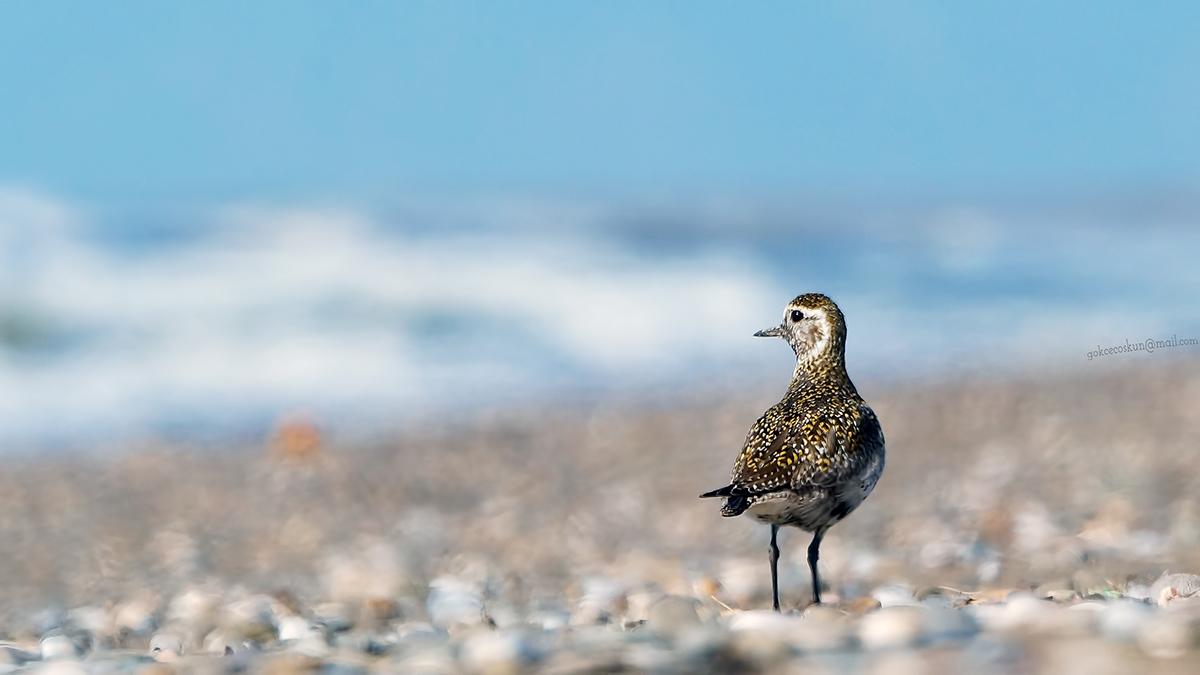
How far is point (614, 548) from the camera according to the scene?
7.61m

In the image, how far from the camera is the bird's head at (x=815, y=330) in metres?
4.91

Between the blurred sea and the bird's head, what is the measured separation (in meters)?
8.90

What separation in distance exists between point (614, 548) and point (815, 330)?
2.98m

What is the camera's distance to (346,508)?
8.99 meters

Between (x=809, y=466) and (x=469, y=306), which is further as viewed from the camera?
(x=469, y=306)

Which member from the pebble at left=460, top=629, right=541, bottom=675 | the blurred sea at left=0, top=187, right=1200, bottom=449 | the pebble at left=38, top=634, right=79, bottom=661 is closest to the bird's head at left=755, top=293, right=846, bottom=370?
the pebble at left=460, top=629, right=541, bottom=675

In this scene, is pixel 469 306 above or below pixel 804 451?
above

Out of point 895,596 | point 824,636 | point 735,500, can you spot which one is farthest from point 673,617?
point 895,596

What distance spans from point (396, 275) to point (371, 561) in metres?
18.4

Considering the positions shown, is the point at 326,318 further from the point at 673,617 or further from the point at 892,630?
the point at 892,630

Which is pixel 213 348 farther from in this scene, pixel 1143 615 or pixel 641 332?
pixel 1143 615

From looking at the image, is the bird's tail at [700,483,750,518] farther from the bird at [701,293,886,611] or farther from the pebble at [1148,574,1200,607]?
the pebble at [1148,574,1200,607]

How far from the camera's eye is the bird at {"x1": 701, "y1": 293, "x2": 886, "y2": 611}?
14.0ft

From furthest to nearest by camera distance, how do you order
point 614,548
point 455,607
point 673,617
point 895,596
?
point 614,548, point 455,607, point 895,596, point 673,617
